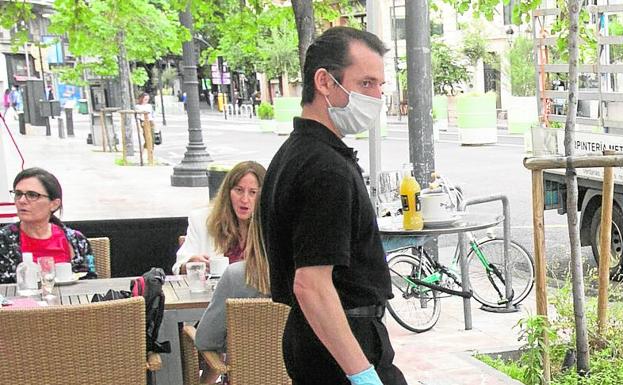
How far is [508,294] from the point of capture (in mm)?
7328

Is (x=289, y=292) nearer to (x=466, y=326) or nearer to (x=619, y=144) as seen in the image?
(x=466, y=326)

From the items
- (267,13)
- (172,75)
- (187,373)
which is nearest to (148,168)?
(267,13)

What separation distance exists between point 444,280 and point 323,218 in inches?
192

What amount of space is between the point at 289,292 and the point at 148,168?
2031 cm

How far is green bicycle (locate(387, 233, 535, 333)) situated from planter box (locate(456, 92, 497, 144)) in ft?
64.5

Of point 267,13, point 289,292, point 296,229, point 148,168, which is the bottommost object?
point 148,168

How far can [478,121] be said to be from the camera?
2717 centimetres

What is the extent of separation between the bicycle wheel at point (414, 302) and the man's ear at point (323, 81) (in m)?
4.53

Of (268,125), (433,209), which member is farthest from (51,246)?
(268,125)

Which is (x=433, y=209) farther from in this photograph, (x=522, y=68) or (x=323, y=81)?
(x=522, y=68)

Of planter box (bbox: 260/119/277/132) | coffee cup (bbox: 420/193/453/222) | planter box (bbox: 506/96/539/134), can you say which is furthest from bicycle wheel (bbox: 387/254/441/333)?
planter box (bbox: 260/119/277/132)

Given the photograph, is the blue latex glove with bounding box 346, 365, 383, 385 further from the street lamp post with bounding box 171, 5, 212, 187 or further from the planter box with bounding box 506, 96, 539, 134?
the planter box with bounding box 506, 96, 539, 134

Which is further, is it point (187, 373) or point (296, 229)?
point (187, 373)

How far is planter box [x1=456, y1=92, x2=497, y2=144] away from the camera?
26859 millimetres
